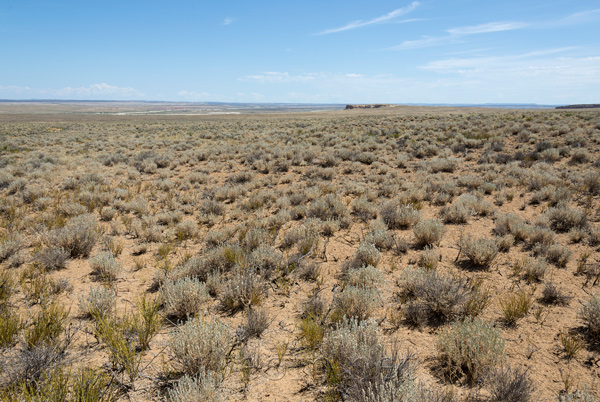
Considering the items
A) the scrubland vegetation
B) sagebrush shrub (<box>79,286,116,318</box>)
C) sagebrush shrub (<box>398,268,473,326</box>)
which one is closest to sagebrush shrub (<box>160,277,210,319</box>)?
the scrubland vegetation

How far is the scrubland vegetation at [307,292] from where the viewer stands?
3033mm

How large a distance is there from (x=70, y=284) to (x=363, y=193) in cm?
807

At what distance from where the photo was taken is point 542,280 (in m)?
4.93

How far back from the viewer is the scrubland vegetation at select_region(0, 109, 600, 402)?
303cm

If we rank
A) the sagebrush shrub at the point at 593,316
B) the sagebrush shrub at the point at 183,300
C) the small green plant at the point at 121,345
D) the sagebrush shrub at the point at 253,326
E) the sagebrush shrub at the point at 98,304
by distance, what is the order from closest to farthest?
the small green plant at the point at 121,345 → the sagebrush shrub at the point at 593,316 → the sagebrush shrub at the point at 253,326 → the sagebrush shrub at the point at 98,304 → the sagebrush shrub at the point at 183,300

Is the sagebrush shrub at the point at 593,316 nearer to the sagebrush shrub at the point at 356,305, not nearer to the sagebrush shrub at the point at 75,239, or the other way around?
the sagebrush shrub at the point at 356,305

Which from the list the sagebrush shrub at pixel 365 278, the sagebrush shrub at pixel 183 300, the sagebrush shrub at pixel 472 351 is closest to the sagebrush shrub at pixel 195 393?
the sagebrush shrub at pixel 183 300

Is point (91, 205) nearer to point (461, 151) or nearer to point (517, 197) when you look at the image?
point (517, 197)

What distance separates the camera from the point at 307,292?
4953 millimetres

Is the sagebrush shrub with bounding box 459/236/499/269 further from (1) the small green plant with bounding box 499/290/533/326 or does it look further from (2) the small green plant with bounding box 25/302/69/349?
(2) the small green plant with bounding box 25/302/69/349

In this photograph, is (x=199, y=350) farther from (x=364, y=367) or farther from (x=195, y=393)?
(x=364, y=367)

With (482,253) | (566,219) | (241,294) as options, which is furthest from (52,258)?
(566,219)

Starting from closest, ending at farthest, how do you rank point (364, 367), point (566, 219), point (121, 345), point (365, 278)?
point (364, 367) < point (121, 345) < point (365, 278) < point (566, 219)

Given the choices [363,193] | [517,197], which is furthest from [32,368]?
[517,197]
